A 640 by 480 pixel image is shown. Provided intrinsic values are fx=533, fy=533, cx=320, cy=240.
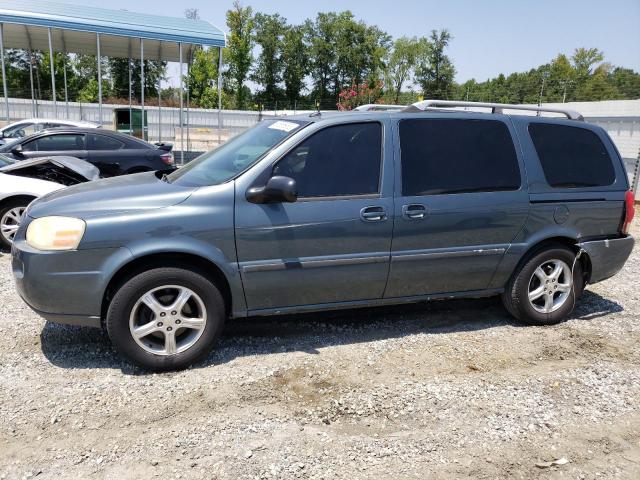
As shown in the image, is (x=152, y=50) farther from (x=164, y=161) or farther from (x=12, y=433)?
(x=12, y=433)

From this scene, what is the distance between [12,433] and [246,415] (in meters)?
1.30

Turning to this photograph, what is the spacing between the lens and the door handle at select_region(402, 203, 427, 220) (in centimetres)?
405

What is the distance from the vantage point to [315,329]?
454 centimetres

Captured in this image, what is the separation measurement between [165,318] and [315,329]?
1383 mm

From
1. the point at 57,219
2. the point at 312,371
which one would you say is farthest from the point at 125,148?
the point at 312,371

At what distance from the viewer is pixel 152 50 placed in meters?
21.6

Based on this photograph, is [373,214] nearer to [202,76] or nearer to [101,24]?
[101,24]

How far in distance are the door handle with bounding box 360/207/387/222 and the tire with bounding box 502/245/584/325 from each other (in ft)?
4.85

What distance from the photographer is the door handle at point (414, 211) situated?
13.3 feet

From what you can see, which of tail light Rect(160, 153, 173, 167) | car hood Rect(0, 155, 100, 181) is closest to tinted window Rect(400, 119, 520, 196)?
car hood Rect(0, 155, 100, 181)

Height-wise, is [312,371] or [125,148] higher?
[125,148]

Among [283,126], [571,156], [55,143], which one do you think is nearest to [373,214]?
[283,126]

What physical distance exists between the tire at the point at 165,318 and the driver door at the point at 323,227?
319mm

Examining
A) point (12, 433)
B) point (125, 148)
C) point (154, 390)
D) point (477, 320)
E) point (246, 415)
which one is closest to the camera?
point (12, 433)
